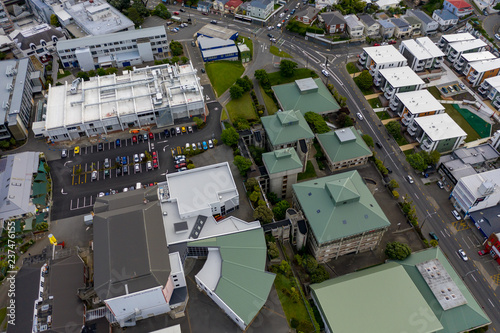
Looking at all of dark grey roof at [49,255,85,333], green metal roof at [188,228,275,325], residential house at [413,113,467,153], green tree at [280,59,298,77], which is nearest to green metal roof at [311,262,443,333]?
green metal roof at [188,228,275,325]

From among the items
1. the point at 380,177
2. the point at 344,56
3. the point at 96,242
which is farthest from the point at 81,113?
the point at 344,56

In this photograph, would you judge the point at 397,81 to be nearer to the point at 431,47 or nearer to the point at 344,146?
the point at 431,47

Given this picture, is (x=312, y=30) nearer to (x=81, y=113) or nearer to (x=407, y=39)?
(x=407, y=39)

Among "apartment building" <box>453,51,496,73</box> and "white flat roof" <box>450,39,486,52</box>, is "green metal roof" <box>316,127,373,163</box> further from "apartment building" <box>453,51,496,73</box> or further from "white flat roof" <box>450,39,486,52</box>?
"white flat roof" <box>450,39,486,52</box>

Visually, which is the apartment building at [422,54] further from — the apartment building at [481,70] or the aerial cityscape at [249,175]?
the apartment building at [481,70]

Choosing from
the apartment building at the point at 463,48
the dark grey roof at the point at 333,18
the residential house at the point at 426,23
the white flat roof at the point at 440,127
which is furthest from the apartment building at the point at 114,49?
the apartment building at the point at 463,48

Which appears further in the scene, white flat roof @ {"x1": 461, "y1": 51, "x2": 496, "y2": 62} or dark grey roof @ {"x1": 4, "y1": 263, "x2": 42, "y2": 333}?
white flat roof @ {"x1": 461, "y1": 51, "x2": 496, "y2": 62}
